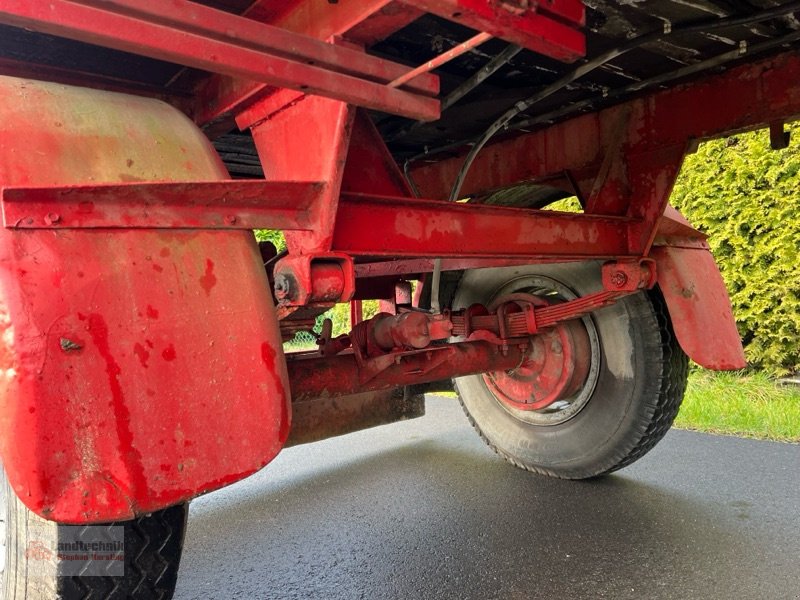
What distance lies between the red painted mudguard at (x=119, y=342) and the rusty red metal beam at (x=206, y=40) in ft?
1.10

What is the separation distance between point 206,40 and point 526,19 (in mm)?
652

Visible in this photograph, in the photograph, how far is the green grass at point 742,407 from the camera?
420 cm

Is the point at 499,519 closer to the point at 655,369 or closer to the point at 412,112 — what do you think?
the point at 655,369

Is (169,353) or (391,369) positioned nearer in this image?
(169,353)

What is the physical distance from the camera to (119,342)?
48.7 inches

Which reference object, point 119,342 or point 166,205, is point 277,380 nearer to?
point 119,342

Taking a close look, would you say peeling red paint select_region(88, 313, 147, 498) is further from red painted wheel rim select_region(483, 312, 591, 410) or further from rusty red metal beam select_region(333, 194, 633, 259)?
red painted wheel rim select_region(483, 312, 591, 410)

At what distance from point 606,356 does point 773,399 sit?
107 inches

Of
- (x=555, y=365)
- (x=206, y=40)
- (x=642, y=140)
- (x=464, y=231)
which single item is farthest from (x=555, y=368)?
(x=206, y=40)

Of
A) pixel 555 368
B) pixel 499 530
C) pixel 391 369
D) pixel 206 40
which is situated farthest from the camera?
pixel 555 368

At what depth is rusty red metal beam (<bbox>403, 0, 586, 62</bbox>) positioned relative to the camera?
1157 millimetres

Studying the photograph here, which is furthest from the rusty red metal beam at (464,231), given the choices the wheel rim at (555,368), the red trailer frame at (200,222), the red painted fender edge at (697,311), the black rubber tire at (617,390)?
the wheel rim at (555,368)

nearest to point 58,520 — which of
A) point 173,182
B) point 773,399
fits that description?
point 173,182

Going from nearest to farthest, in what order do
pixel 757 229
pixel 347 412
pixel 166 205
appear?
pixel 166 205 → pixel 347 412 → pixel 757 229
